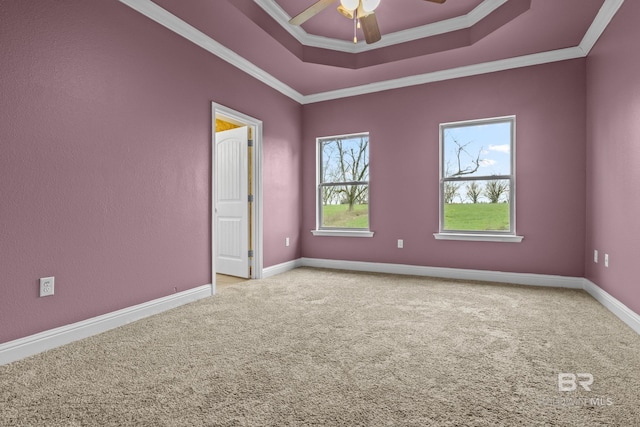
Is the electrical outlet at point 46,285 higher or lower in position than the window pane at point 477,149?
lower

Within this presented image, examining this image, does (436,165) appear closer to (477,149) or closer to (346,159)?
(477,149)

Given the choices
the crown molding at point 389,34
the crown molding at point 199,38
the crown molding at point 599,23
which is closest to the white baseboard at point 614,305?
the crown molding at point 599,23

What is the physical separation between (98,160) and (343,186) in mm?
3238

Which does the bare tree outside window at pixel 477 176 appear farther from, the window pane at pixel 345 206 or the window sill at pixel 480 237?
the window pane at pixel 345 206

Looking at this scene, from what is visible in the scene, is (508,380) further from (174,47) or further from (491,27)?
(174,47)

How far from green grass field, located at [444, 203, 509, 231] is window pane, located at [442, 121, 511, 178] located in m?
0.41

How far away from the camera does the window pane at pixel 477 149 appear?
13.1ft

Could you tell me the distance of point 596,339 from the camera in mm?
2223

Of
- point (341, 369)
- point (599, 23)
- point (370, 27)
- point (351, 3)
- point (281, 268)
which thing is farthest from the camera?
point (281, 268)

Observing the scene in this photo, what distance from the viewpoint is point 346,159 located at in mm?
4945

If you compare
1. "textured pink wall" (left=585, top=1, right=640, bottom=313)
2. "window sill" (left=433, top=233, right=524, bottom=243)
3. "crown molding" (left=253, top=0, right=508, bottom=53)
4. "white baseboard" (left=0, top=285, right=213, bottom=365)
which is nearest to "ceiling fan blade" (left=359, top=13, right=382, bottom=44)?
"crown molding" (left=253, top=0, right=508, bottom=53)

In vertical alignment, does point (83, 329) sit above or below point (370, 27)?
below

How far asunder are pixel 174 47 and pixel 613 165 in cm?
412

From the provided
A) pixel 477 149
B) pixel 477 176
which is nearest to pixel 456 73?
pixel 477 149
